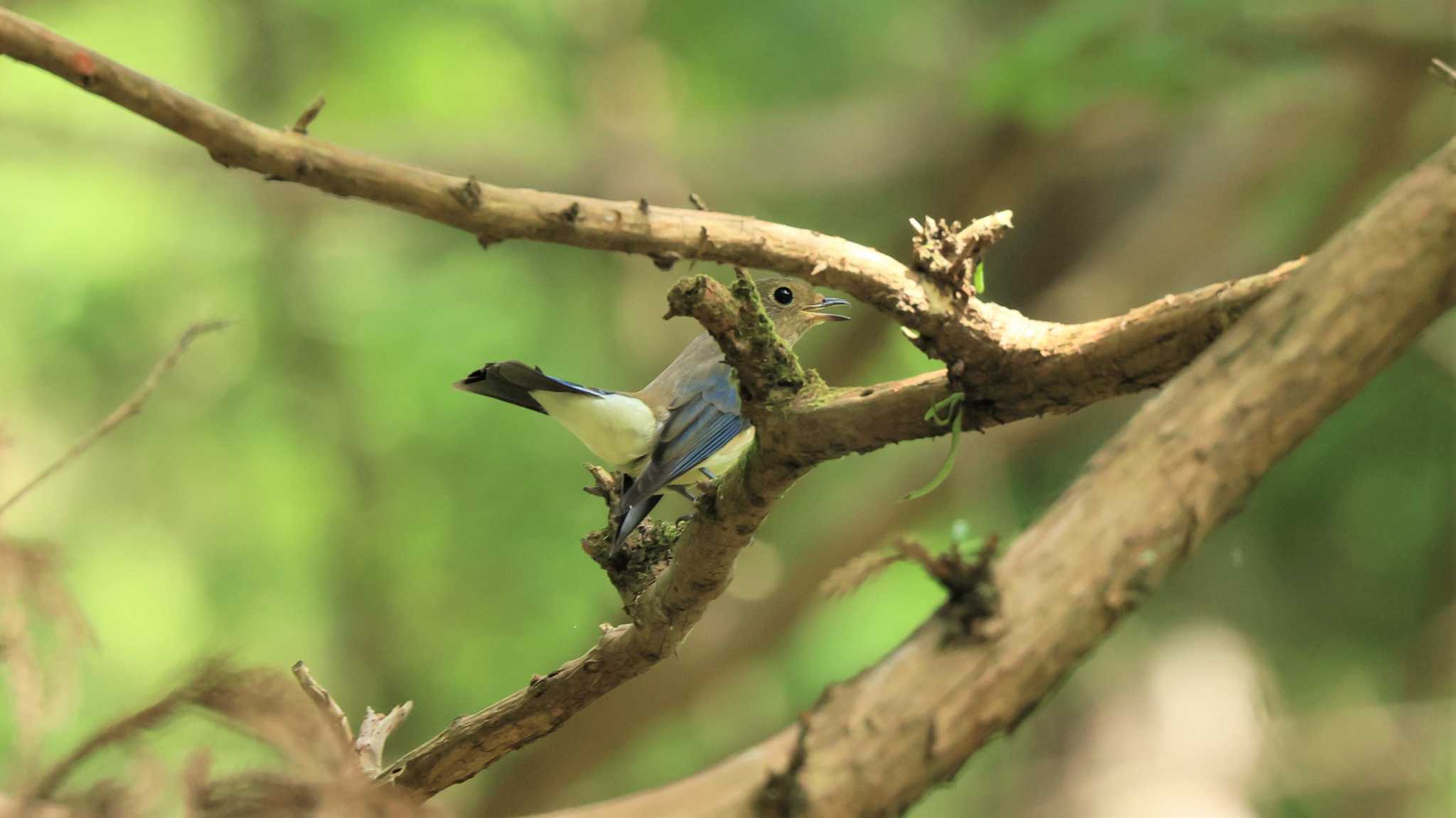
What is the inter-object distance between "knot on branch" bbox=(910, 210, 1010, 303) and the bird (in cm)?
92

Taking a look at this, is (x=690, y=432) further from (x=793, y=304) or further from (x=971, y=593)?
(x=971, y=593)

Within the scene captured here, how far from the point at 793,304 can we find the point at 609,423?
113cm

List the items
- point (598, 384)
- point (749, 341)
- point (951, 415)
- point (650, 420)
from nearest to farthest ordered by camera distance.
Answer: point (951, 415) → point (749, 341) → point (650, 420) → point (598, 384)

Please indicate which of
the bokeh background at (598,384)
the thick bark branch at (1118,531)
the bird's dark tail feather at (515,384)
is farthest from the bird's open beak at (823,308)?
the thick bark branch at (1118,531)

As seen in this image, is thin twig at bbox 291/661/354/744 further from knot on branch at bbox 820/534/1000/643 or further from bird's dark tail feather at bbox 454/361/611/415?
knot on branch at bbox 820/534/1000/643

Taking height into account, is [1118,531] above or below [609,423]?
below

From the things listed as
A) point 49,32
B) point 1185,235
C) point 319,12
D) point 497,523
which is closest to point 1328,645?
point 1185,235

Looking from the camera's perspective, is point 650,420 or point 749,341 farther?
point 650,420

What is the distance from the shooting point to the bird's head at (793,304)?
465 cm

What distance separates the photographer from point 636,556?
3.29 metres

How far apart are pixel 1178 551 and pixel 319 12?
7.34 m

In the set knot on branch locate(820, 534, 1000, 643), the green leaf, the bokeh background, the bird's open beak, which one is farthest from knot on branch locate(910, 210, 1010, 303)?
the bokeh background

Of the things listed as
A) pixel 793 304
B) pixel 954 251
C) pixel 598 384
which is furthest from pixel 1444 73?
pixel 598 384

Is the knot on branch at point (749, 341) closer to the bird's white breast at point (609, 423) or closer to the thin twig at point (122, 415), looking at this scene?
the thin twig at point (122, 415)
